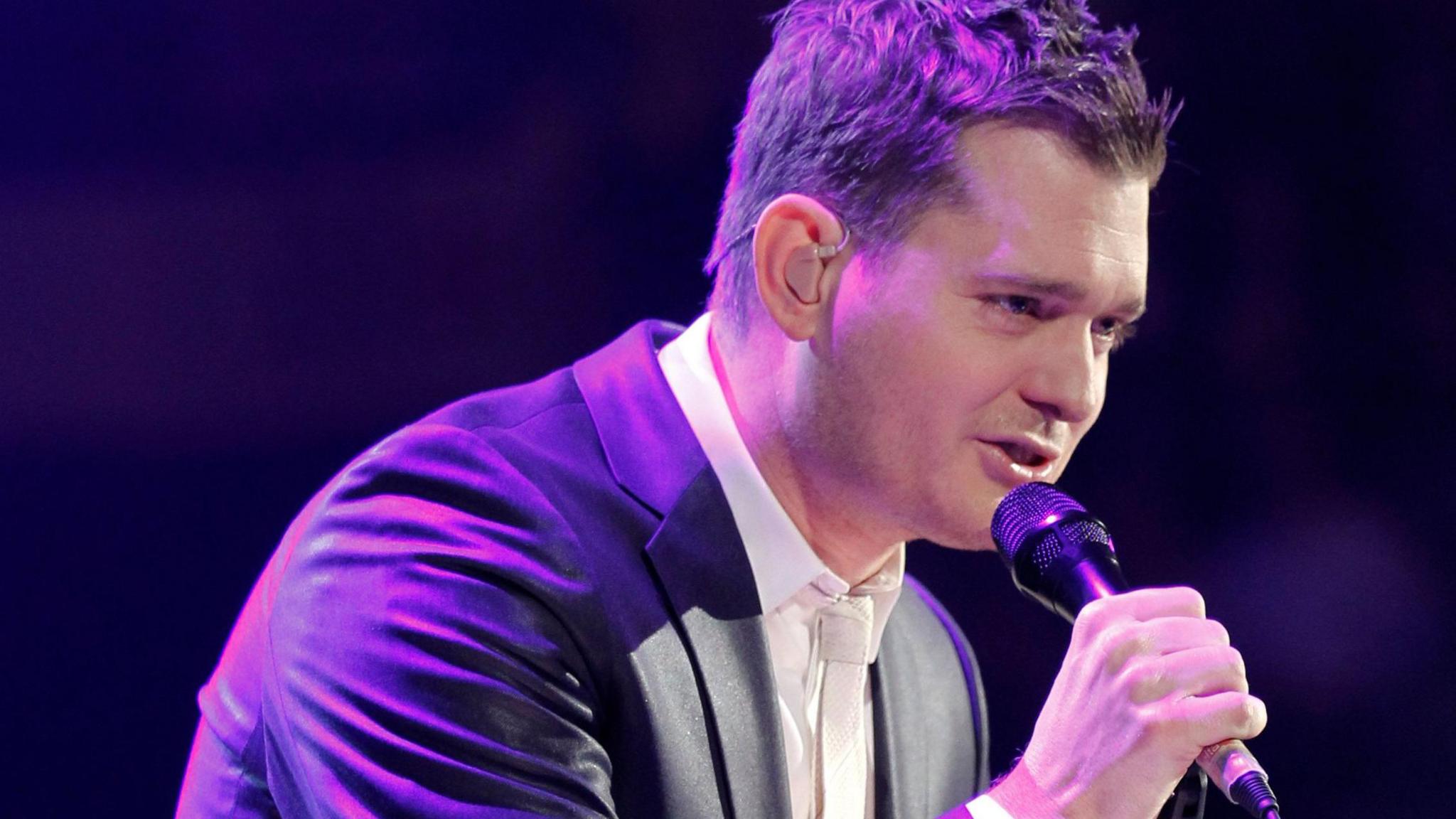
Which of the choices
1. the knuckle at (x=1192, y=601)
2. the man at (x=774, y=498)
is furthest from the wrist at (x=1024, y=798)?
the knuckle at (x=1192, y=601)

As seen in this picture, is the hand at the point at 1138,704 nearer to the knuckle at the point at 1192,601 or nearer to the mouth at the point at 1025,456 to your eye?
the knuckle at the point at 1192,601

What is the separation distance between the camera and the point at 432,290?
2342 mm

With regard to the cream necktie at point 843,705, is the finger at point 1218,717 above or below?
above

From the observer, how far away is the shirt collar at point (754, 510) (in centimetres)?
185

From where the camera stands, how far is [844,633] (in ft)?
6.37

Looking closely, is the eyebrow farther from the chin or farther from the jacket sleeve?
the jacket sleeve

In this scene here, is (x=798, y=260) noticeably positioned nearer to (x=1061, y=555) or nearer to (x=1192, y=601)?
(x=1061, y=555)

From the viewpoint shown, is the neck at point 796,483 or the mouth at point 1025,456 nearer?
the mouth at point 1025,456

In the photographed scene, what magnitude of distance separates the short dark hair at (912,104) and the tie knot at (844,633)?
396 mm

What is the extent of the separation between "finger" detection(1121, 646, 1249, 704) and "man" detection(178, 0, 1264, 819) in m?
0.02

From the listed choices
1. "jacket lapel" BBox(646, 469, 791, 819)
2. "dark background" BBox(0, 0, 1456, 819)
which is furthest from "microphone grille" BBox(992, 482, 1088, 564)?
"dark background" BBox(0, 0, 1456, 819)

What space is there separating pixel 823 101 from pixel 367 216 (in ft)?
2.58

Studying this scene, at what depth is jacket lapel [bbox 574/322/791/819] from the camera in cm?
170

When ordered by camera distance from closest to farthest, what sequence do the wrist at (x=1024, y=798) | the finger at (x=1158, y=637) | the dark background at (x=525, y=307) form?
the finger at (x=1158, y=637), the wrist at (x=1024, y=798), the dark background at (x=525, y=307)
